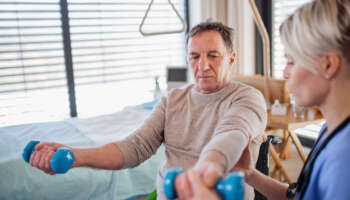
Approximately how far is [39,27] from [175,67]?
1475 mm

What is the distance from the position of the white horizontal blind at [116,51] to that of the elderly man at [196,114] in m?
2.47

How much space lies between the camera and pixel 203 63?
149cm

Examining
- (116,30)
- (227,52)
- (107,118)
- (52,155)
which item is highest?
(116,30)

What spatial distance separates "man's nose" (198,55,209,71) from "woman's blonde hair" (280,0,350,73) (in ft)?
2.10

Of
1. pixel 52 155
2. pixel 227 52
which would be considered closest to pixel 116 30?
pixel 227 52

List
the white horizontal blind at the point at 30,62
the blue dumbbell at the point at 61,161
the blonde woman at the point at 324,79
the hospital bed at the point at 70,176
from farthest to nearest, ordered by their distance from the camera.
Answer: the white horizontal blind at the point at 30,62 → the hospital bed at the point at 70,176 → the blue dumbbell at the point at 61,161 → the blonde woman at the point at 324,79

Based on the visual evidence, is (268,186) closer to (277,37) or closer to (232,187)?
(232,187)

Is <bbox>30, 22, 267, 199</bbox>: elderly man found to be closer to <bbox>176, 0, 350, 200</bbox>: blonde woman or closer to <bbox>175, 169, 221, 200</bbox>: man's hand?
<bbox>176, 0, 350, 200</bbox>: blonde woman

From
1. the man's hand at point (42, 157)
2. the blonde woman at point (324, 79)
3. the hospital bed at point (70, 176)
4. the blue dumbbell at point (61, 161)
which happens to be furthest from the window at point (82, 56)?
the blonde woman at point (324, 79)

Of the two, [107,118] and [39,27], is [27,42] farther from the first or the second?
[107,118]

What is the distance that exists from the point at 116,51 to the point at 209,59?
2669 millimetres

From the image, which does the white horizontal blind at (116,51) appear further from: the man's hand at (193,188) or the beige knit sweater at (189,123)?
the man's hand at (193,188)

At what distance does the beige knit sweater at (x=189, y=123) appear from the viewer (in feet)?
4.45

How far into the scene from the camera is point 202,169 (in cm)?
80
